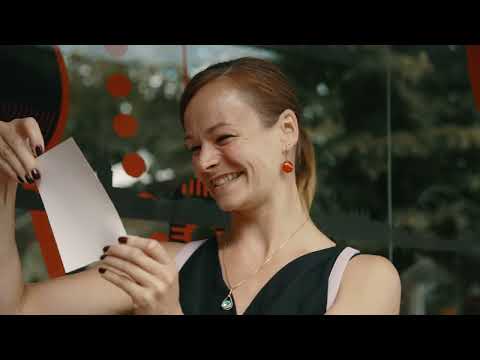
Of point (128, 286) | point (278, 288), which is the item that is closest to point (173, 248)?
point (278, 288)

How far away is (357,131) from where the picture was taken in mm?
2297

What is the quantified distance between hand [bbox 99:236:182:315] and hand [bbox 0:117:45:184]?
29 centimetres

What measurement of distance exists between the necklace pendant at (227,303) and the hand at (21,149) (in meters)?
0.54

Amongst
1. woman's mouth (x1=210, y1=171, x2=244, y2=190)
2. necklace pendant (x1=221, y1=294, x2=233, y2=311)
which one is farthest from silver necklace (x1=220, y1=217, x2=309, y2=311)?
woman's mouth (x1=210, y1=171, x2=244, y2=190)

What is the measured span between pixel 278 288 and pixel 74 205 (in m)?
0.54

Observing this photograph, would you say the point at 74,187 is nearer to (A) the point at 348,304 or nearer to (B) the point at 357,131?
(A) the point at 348,304

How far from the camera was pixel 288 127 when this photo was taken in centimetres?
176

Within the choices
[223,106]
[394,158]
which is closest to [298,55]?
[394,158]

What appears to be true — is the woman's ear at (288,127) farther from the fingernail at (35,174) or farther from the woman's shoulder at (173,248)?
the fingernail at (35,174)

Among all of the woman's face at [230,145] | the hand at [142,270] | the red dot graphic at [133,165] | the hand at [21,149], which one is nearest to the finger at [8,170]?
the hand at [21,149]

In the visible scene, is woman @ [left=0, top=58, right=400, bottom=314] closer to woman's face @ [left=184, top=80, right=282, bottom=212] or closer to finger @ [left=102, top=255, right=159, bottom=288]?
woman's face @ [left=184, top=80, right=282, bottom=212]

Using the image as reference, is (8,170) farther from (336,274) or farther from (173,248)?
(336,274)

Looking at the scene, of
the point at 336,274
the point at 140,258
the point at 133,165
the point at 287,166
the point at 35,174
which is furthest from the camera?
the point at 133,165

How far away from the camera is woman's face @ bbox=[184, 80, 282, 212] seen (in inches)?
67.2
